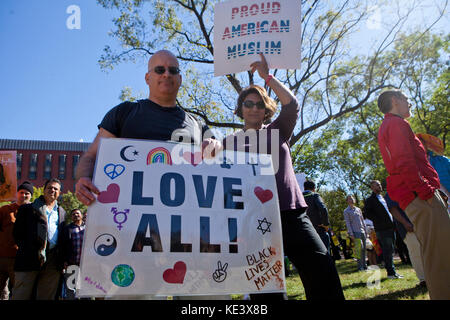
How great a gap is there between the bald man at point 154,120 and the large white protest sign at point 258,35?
0.79 metres

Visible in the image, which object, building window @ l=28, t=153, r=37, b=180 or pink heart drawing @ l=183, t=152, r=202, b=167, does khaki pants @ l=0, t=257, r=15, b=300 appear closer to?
pink heart drawing @ l=183, t=152, r=202, b=167

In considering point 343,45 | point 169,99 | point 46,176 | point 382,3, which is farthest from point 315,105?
point 46,176

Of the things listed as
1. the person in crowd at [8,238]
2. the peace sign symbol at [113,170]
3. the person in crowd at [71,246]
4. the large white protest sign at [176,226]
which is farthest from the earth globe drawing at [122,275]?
the person in crowd at [8,238]

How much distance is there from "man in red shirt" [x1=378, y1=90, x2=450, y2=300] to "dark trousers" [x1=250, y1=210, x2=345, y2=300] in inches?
34.1

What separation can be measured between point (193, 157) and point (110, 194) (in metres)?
0.49

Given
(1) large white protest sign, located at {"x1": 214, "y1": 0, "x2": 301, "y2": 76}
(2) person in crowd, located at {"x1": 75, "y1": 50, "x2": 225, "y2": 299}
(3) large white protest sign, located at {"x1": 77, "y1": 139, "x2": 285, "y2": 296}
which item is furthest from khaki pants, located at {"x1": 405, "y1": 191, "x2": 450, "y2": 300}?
(2) person in crowd, located at {"x1": 75, "y1": 50, "x2": 225, "y2": 299}

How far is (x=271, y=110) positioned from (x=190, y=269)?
149 cm

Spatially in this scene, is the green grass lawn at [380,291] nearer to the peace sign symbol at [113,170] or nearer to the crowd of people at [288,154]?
the crowd of people at [288,154]

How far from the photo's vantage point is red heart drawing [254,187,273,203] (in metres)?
1.89

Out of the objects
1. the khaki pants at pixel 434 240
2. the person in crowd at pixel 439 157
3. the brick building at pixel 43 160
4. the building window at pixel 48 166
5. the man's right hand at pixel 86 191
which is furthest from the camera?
the building window at pixel 48 166

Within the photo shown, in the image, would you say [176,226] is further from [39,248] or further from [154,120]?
[39,248]

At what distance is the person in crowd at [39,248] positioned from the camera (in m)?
4.20

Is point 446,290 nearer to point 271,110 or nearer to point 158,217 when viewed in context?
point 271,110

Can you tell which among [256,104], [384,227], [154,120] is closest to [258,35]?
[256,104]
